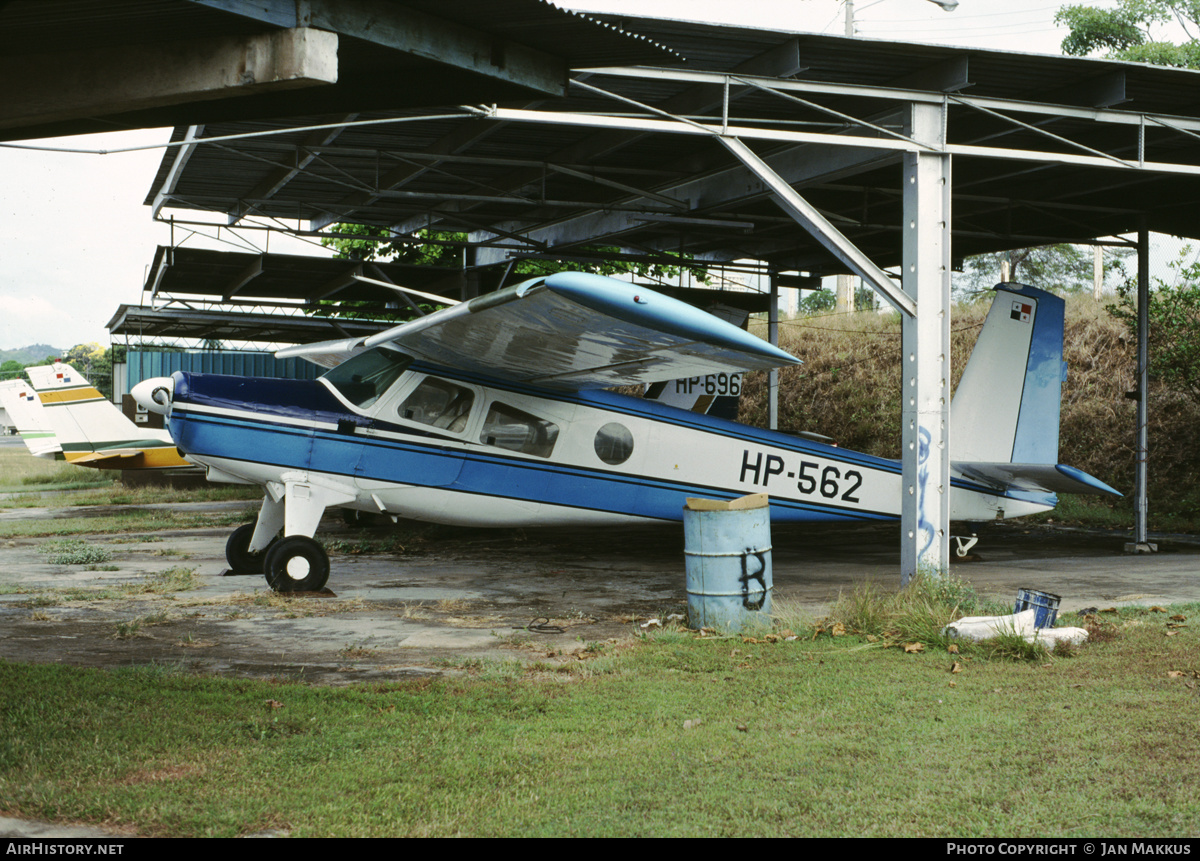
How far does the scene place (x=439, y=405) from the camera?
10133 mm

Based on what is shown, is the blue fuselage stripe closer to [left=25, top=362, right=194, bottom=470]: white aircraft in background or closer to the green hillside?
the green hillside

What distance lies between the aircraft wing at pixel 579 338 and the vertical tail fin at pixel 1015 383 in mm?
3443

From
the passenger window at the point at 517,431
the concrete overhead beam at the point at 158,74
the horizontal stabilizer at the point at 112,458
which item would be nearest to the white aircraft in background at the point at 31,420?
the horizontal stabilizer at the point at 112,458

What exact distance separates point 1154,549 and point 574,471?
8.06 m

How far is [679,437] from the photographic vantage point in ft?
36.7

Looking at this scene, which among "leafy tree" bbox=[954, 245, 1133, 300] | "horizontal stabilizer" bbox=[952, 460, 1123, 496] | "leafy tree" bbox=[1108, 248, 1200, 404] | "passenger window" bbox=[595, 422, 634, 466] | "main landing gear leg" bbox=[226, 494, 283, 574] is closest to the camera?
"horizontal stabilizer" bbox=[952, 460, 1123, 496]

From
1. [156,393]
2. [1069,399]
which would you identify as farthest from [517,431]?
[1069,399]

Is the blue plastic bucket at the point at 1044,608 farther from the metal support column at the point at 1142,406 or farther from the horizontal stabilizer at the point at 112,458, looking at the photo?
the horizontal stabilizer at the point at 112,458

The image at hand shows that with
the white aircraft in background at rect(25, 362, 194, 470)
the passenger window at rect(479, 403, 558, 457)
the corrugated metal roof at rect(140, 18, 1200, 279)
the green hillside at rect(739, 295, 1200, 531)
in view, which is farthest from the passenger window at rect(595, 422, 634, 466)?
the white aircraft in background at rect(25, 362, 194, 470)

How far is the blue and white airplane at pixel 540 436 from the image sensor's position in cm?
904

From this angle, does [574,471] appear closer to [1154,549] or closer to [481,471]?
[481,471]

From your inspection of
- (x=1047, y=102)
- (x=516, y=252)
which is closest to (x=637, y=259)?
(x=516, y=252)

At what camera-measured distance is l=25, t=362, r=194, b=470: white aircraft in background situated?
20.4 metres

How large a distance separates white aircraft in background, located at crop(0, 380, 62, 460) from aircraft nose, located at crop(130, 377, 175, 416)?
13.6m
